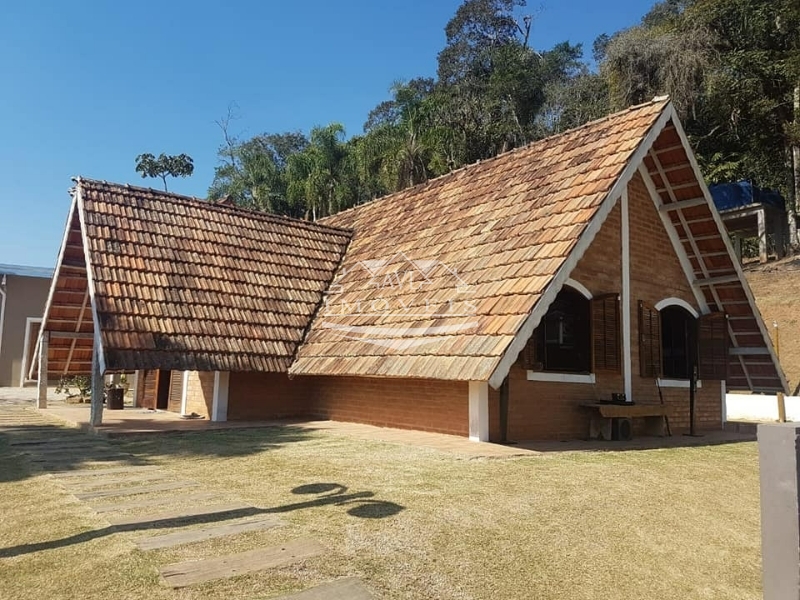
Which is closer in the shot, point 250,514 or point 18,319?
point 250,514

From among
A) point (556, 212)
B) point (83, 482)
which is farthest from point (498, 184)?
point (83, 482)

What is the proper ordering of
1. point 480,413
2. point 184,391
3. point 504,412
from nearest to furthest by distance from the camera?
point 480,413
point 504,412
point 184,391

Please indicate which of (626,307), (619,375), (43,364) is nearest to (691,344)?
(626,307)

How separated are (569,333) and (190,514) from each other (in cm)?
766

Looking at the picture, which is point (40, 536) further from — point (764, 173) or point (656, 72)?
point (764, 173)

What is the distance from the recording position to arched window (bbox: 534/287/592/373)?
10.7 meters

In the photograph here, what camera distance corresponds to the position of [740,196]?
97.6 ft

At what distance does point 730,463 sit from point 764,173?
29.9m

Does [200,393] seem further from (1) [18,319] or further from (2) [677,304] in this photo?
(1) [18,319]

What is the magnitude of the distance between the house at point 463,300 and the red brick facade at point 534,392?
36mm

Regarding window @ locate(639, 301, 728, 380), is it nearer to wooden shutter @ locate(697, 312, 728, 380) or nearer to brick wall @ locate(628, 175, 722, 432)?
wooden shutter @ locate(697, 312, 728, 380)

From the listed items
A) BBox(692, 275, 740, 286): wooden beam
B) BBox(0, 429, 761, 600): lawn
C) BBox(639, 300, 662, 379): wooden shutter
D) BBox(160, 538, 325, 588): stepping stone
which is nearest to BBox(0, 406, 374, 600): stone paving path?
BBox(160, 538, 325, 588): stepping stone

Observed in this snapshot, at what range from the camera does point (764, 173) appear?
32.6 m

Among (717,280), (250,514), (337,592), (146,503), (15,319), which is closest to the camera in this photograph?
(337,592)
